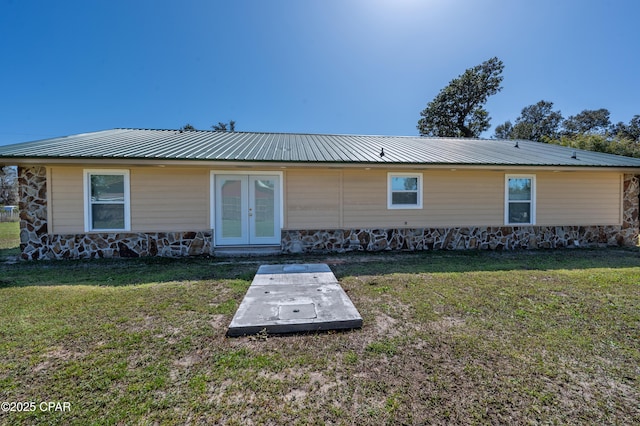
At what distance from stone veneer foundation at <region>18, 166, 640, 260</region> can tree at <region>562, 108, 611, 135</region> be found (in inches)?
1411

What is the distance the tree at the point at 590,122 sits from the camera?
36.4m

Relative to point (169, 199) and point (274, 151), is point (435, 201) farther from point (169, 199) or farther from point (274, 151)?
point (169, 199)

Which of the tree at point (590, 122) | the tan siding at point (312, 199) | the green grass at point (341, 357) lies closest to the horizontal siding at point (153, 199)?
the tan siding at point (312, 199)

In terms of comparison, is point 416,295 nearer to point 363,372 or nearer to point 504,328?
point 504,328

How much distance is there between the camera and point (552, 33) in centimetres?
1139

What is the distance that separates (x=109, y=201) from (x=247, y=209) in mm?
3662

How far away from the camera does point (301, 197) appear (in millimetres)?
8312

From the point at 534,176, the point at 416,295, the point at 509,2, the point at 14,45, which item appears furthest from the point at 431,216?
the point at 14,45

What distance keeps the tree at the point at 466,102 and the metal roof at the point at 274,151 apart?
1858cm

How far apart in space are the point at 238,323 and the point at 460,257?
21.4 feet

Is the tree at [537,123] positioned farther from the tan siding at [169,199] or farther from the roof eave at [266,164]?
the tan siding at [169,199]

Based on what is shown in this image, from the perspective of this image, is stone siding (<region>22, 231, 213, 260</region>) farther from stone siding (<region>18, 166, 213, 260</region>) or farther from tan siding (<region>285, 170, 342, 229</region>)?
tan siding (<region>285, 170, 342, 229</region>)

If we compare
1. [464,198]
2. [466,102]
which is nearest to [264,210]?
[464,198]

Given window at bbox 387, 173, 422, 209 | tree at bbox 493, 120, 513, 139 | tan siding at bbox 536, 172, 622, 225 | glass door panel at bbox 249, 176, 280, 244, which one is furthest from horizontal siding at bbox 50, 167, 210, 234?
tree at bbox 493, 120, 513, 139
